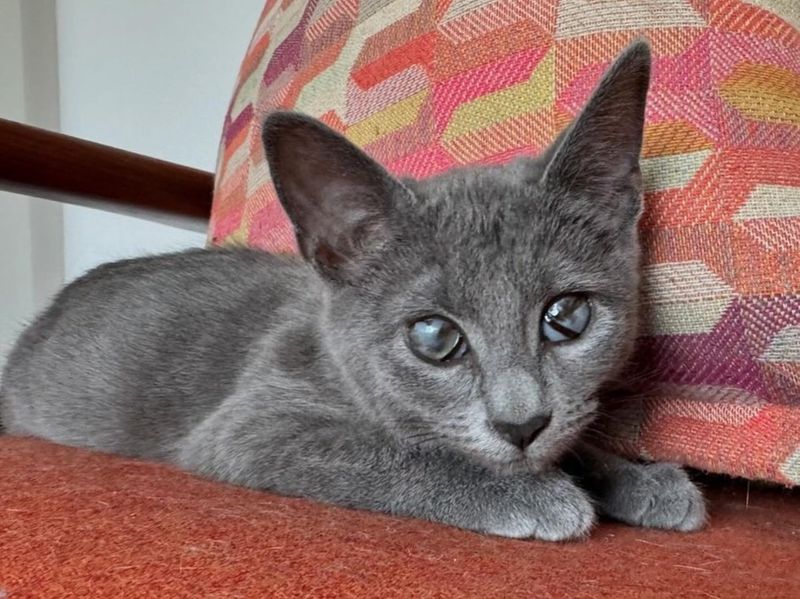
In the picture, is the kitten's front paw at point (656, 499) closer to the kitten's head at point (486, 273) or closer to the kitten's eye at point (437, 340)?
the kitten's head at point (486, 273)

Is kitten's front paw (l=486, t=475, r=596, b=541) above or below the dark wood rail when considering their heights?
above

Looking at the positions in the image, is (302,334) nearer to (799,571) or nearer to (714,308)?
(714,308)

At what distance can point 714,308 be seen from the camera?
877 mm

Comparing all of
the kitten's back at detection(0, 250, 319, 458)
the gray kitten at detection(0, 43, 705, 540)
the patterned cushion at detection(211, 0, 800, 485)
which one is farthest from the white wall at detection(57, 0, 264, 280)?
the gray kitten at detection(0, 43, 705, 540)

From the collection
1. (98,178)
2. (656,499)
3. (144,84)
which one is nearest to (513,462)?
(656,499)

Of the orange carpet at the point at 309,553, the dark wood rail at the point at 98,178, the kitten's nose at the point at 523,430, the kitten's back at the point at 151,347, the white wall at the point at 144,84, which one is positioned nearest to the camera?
the orange carpet at the point at 309,553

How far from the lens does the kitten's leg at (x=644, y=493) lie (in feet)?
2.70

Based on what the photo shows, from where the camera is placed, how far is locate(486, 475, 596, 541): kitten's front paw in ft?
2.53

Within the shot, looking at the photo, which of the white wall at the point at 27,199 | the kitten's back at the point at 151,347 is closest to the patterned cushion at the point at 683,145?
the kitten's back at the point at 151,347

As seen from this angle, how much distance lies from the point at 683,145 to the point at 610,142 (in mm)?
102

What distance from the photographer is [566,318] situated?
85 cm

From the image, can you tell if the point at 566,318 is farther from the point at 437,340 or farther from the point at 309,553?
the point at 309,553

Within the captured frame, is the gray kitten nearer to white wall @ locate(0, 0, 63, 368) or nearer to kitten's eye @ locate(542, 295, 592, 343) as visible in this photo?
kitten's eye @ locate(542, 295, 592, 343)

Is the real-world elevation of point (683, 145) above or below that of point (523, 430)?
above
